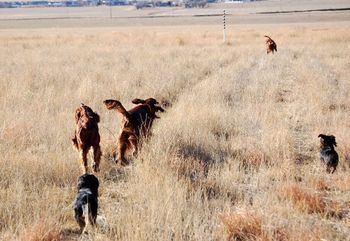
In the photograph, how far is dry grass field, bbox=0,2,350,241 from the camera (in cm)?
421

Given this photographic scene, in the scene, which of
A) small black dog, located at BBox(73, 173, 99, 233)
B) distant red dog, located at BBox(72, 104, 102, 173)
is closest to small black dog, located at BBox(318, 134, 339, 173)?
distant red dog, located at BBox(72, 104, 102, 173)

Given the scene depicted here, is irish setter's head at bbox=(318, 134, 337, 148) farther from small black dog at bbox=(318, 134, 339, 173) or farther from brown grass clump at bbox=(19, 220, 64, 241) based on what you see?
brown grass clump at bbox=(19, 220, 64, 241)

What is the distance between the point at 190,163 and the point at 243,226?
1822 mm

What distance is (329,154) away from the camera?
232 inches

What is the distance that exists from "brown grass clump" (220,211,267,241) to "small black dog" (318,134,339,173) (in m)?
Result: 1.97

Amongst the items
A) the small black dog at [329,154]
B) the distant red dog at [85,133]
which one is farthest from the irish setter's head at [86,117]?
the small black dog at [329,154]

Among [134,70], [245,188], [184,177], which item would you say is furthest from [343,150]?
[134,70]

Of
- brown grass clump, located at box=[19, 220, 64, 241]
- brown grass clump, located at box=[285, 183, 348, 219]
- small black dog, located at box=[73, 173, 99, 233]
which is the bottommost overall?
brown grass clump, located at box=[285, 183, 348, 219]

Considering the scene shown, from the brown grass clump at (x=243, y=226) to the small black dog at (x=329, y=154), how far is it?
1967mm

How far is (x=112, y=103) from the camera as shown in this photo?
584cm

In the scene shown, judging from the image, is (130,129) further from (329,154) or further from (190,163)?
(329,154)

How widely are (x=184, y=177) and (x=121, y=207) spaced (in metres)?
0.99

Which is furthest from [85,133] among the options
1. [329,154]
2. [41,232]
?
[329,154]

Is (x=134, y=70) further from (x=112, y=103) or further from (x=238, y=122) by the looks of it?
(x=112, y=103)
